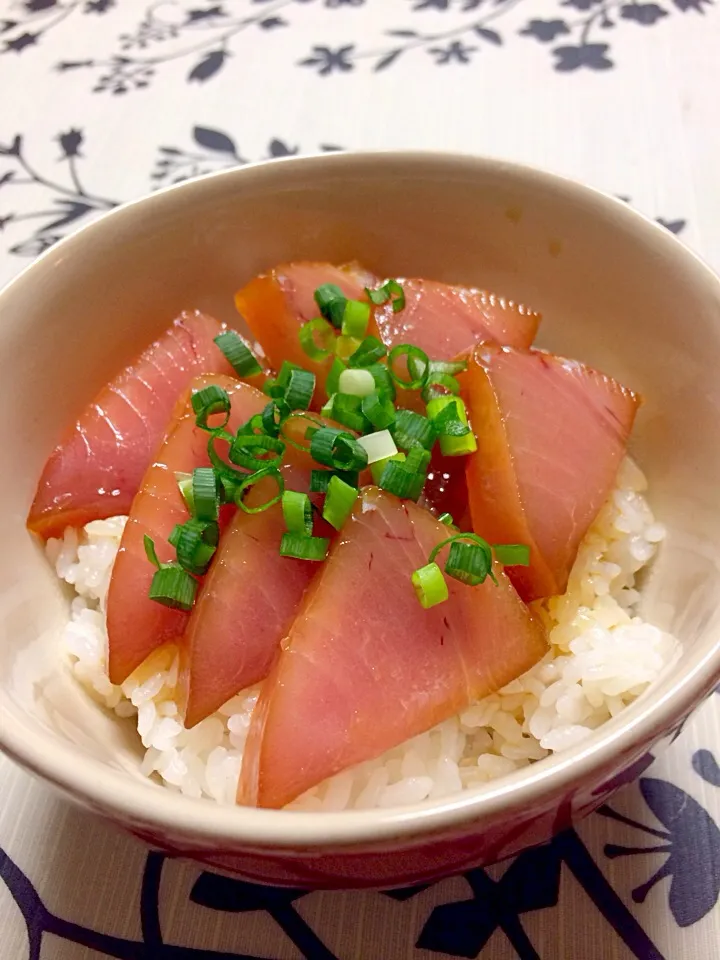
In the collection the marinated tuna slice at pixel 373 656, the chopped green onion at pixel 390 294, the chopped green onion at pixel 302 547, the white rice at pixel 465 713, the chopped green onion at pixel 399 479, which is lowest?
the white rice at pixel 465 713

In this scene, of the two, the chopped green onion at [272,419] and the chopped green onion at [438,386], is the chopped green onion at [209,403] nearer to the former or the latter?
the chopped green onion at [272,419]

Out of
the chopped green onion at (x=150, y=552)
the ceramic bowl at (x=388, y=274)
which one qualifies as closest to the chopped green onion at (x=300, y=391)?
the chopped green onion at (x=150, y=552)

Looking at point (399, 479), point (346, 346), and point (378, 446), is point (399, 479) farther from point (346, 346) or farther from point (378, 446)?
point (346, 346)

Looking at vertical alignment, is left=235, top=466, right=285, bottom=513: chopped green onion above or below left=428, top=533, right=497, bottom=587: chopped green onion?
above

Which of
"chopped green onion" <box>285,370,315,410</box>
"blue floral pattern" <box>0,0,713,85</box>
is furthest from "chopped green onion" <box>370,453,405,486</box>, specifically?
"blue floral pattern" <box>0,0,713,85</box>

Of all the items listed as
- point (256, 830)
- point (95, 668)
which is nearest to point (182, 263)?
point (95, 668)

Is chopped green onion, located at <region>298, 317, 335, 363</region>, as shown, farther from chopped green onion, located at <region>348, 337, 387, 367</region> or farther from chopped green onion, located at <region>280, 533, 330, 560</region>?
chopped green onion, located at <region>280, 533, 330, 560</region>

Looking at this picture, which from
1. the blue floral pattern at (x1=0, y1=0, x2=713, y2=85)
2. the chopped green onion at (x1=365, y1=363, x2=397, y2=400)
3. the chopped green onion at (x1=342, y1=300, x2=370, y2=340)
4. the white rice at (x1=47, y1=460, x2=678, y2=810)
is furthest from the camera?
the blue floral pattern at (x1=0, y1=0, x2=713, y2=85)
